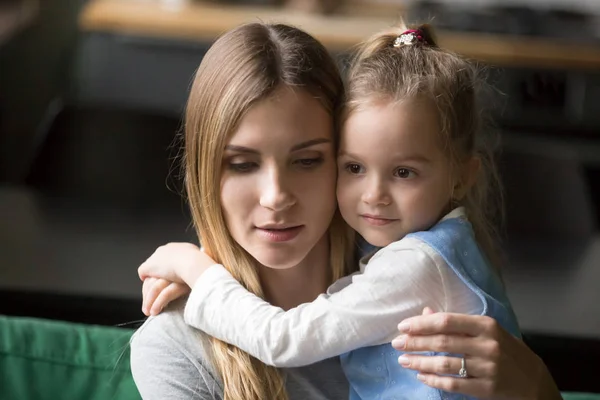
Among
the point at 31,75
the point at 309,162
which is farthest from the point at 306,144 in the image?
the point at 31,75

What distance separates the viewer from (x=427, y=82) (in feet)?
4.24

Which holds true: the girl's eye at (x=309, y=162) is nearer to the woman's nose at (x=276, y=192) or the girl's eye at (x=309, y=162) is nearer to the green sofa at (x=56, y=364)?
the woman's nose at (x=276, y=192)

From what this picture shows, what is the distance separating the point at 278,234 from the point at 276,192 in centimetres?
7

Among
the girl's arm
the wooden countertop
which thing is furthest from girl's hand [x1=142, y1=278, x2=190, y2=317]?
the wooden countertop

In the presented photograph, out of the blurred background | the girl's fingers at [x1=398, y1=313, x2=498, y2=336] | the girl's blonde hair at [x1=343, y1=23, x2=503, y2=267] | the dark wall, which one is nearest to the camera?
the girl's fingers at [x1=398, y1=313, x2=498, y2=336]

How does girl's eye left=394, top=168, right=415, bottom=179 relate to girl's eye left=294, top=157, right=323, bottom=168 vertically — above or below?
below

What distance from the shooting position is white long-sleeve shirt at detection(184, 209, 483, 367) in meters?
1.24

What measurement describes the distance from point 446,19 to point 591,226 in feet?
5.66

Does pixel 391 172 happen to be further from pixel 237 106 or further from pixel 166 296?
pixel 166 296

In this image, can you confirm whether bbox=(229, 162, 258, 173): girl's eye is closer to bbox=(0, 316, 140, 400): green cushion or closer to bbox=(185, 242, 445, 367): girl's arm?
bbox=(185, 242, 445, 367): girl's arm

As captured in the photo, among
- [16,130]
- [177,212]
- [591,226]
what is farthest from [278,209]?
[16,130]

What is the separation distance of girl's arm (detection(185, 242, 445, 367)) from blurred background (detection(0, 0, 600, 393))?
1.47 feet

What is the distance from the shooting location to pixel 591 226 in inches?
91.4

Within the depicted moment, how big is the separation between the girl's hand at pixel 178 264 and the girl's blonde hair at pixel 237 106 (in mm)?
32
